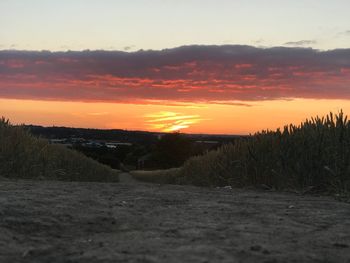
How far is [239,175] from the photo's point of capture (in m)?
12.6

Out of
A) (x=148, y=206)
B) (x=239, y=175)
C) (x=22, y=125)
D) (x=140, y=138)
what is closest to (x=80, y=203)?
(x=148, y=206)

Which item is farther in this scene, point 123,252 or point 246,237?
point 246,237

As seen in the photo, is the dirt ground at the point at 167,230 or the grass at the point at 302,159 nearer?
the dirt ground at the point at 167,230

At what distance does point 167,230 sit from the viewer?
437cm

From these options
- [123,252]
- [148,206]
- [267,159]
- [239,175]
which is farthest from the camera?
[239,175]

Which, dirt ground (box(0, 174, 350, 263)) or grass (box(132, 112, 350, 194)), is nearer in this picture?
dirt ground (box(0, 174, 350, 263))

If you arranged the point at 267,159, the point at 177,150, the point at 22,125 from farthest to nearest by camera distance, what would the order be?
the point at 177,150 → the point at 22,125 → the point at 267,159

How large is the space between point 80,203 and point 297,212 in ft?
8.37

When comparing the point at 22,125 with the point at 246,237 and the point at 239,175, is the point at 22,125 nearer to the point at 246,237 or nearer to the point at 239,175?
the point at 239,175

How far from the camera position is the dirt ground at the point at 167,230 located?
3.53 meters

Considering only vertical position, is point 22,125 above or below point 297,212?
above

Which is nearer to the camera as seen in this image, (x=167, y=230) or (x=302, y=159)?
(x=167, y=230)

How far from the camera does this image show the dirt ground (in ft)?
11.6

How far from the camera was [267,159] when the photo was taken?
1107cm
